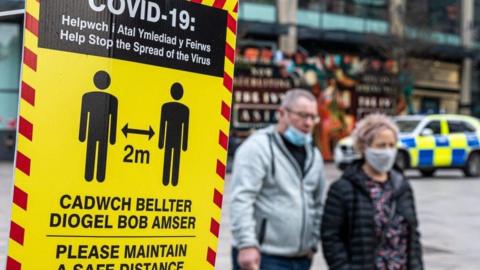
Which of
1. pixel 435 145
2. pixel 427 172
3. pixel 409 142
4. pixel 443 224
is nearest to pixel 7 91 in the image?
pixel 409 142

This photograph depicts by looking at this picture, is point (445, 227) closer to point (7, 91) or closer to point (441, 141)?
point (441, 141)

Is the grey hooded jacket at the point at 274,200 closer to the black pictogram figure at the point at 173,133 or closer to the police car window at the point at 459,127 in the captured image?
the black pictogram figure at the point at 173,133

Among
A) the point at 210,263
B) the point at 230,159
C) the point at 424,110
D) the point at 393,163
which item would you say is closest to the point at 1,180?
the point at 230,159

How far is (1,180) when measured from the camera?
17172 mm

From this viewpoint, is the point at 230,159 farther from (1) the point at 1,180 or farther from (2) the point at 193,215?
(2) the point at 193,215

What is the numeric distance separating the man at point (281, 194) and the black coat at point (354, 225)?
0.15 m

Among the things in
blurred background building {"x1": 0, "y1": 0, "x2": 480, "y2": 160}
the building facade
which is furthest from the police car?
the building facade

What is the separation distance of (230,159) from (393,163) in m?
18.0

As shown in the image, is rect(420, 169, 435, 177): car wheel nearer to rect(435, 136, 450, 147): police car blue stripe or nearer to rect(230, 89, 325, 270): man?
rect(435, 136, 450, 147): police car blue stripe

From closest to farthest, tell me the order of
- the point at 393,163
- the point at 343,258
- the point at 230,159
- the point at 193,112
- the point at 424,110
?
the point at 193,112 → the point at 343,258 → the point at 393,163 → the point at 230,159 → the point at 424,110

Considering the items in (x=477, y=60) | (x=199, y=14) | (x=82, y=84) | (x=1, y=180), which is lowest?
(x=1, y=180)

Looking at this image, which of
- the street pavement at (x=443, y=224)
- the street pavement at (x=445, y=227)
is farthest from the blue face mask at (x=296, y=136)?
the street pavement at (x=445, y=227)

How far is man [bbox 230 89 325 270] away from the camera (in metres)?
3.82

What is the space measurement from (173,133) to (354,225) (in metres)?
1.81
